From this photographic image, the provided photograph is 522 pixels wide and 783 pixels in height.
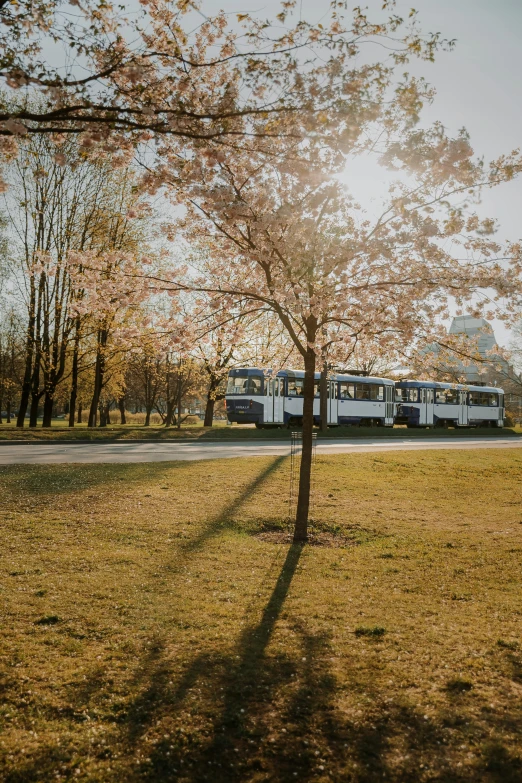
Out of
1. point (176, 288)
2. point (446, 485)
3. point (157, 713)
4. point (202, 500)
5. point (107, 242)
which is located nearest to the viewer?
point (157, 713)

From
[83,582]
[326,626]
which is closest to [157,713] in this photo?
[326,626]

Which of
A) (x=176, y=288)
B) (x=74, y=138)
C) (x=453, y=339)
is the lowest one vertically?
(x=453, y=339)

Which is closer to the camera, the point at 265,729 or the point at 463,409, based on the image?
the point at 265,729

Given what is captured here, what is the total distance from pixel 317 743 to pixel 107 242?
28703mm

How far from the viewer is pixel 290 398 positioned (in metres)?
36.2

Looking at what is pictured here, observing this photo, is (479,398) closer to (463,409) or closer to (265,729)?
(463,409)

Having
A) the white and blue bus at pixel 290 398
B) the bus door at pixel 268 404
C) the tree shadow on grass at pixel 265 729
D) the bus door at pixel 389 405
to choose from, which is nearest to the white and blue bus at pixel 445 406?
the bus door at pixel 389 405

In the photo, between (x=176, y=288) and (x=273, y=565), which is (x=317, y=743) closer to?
(x=273, y=565)


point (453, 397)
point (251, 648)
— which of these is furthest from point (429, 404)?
point (251, 648)

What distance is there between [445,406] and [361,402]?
9.78m

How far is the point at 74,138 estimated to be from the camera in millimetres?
6254

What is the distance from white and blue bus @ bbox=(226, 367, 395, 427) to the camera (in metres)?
34.7

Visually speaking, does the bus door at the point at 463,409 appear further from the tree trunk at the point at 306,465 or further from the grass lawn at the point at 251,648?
the tree trunk at the point at 306,465

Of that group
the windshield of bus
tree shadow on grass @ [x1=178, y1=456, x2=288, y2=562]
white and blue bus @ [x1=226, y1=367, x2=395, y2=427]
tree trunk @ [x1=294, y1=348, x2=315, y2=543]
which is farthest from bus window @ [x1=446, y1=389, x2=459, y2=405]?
tree trunk @ [x1=294, y1=348, x2=315, y2=543]
